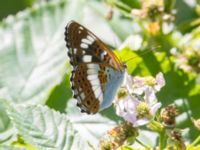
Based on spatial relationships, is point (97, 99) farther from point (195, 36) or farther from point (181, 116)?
point (195, 36)

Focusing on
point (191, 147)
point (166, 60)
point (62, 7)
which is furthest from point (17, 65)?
point (191, 147)

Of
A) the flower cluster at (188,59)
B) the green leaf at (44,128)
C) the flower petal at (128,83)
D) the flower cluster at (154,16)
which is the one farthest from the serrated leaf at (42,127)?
the flower cluster at (154,16)

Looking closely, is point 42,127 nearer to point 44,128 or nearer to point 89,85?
point 44,128

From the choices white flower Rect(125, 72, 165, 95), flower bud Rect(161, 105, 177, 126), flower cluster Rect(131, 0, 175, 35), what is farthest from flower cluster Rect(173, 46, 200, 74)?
flower bud Rect(161, 105, 177, 126)

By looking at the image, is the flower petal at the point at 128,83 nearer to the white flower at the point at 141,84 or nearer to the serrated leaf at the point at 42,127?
the white flower at the point at 141,84

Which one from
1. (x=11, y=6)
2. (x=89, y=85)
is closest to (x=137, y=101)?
(x=89, y=85)

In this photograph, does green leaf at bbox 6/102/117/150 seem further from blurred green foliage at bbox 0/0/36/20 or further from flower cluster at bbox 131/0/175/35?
blurred green foliage at bbox 0/0/36/20

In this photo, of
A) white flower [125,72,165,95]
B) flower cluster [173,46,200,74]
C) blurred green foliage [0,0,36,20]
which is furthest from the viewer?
blurred green foliage [0,0,36,20]
